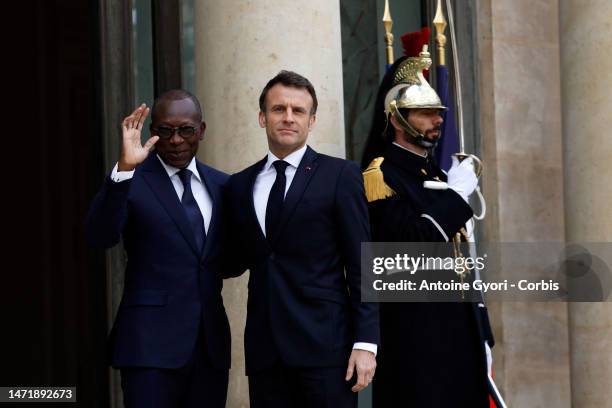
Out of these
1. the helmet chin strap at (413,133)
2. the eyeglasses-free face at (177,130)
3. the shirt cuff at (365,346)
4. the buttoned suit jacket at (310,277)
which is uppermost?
the helmet chin strap at (413,133)

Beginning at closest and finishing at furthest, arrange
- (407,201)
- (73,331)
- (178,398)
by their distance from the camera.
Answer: (178,398), (407,201), (73,331)

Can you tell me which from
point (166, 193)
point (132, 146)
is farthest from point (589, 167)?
point (132, 146)

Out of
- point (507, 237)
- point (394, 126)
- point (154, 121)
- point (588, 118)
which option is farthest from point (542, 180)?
point (154, 121)

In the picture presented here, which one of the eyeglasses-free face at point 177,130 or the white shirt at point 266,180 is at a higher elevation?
the eyeglasses-free face at point 177,130

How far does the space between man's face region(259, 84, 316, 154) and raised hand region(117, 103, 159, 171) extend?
0.51 metres

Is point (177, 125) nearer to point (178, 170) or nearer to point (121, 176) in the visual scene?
point (178, 170)

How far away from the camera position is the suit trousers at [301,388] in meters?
4.63

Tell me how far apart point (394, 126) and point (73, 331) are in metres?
2.68

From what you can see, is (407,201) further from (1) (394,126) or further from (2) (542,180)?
(2) (542,180)

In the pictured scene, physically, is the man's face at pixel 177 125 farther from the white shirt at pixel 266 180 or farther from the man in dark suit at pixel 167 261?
Result: the white shirt at pixel 266 180

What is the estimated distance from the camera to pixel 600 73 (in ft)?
24.1

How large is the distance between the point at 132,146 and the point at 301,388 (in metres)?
1.20

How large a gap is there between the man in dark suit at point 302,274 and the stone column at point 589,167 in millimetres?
2933

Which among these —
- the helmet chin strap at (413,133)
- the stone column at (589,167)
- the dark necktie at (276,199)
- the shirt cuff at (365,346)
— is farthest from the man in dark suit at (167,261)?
the stone column at (589,167)
